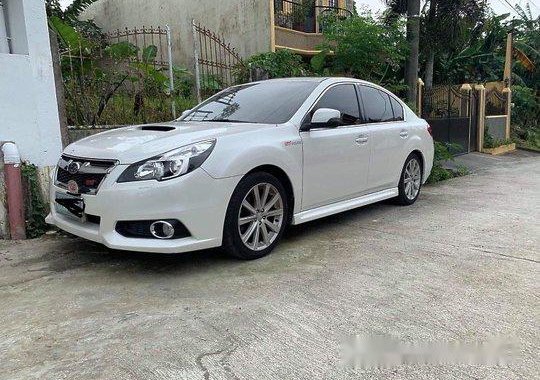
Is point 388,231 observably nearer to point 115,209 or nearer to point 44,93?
point 115,209

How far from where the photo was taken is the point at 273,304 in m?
3.19

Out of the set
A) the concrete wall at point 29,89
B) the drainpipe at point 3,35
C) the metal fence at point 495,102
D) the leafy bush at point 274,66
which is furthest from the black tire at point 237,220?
the metal fence at point 495,102

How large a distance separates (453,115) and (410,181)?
7.85 meters

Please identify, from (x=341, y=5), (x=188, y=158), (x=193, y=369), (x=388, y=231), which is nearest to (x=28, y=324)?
(x=193, y=369)

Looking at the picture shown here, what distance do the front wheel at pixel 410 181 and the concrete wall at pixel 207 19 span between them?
25.2ft

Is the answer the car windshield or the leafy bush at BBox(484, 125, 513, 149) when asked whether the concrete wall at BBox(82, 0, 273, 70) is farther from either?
the car windshield

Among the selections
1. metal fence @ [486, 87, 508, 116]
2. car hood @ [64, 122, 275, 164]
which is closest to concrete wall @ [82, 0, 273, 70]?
metal fence @ [486, 87, 508, 116]

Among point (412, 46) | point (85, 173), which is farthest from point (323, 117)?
point (412, 46)

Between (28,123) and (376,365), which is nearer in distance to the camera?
(376,365)

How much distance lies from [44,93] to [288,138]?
277cm

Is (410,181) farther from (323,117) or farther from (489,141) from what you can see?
(489,141)

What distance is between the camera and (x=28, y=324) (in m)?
2.94

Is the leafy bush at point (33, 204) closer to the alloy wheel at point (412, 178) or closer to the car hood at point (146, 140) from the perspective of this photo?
the car hood at point (146, 140)

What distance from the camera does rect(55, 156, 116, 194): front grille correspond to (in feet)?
11.8
